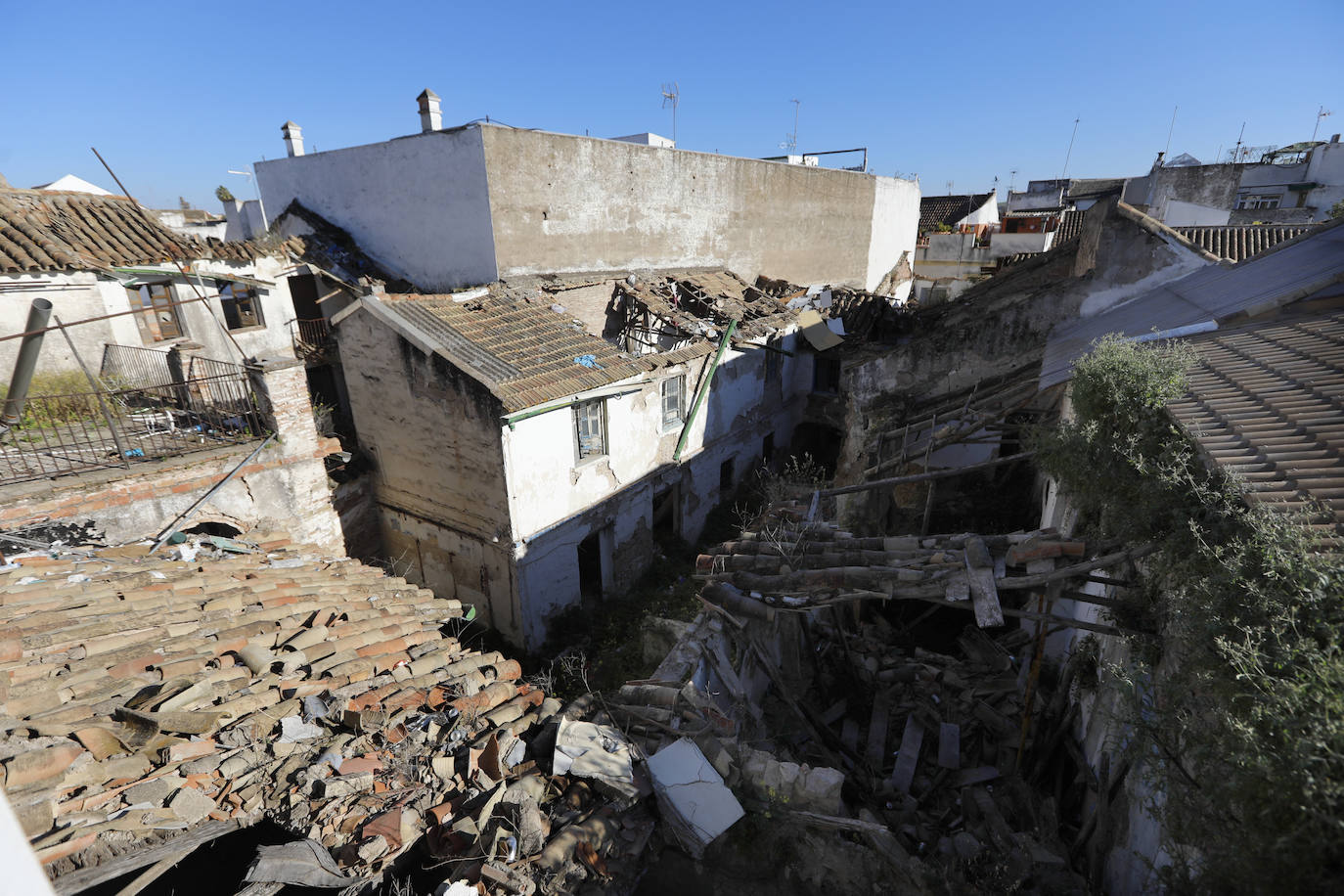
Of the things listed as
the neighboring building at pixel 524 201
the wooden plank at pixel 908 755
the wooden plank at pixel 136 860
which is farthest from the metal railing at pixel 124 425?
the wooden plank at pixel 908 755

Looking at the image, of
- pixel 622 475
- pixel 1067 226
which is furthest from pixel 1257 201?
pixel 622 475

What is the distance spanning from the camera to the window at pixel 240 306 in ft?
47.9

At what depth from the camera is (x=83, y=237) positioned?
12141 mm

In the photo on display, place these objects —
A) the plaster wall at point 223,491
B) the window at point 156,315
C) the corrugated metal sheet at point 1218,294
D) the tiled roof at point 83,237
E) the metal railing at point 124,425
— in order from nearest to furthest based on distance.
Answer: the corrugated metal sheet at point 1218,294
the plaster wall at point 223,491
the metal railing at point 124,425
the tiled roof at point 83,237
the window at point 156,315

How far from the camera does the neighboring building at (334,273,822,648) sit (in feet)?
35.2

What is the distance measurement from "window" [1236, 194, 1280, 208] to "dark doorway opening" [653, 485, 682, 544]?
123ft

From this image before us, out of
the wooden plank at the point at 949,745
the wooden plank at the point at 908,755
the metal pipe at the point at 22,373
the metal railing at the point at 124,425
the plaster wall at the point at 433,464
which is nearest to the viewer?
the wooden plank at the point at 908,755

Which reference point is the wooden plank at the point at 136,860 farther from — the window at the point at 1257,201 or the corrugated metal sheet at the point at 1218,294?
the window at the point at 1257,201

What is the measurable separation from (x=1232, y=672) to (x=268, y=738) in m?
6.40

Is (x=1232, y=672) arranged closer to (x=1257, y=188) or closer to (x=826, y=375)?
(x=826, y=375)

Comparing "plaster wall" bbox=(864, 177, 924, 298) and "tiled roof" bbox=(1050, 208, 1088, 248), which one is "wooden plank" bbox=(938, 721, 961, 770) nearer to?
"plaster wall" bbox=(864, 177, 924, 298)

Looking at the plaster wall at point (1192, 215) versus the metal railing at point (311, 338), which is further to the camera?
the plaster wall at point (1192, 215)

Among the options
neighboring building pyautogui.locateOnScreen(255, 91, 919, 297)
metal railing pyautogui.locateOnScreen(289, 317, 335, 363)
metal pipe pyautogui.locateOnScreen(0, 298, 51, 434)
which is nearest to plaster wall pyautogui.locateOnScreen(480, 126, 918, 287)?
neighboring building pyautogui.locateOnScreen(255, 91, 919, 297)

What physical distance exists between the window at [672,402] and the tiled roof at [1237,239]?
491 inches
